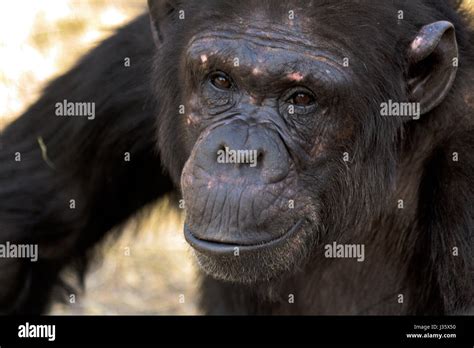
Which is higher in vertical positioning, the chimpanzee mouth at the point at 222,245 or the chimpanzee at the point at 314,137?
the chimpanzee at the point at 314,137

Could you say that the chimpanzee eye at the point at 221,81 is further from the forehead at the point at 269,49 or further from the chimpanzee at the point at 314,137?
the forehead at the point at 269,49

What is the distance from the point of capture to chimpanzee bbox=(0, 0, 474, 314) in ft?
20.2

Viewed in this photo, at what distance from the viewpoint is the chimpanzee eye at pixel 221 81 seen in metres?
6.41

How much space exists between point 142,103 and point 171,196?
824 millimetres

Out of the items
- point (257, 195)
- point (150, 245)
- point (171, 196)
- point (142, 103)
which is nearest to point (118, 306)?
point (150, 245)

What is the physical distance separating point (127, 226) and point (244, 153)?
2.63 m

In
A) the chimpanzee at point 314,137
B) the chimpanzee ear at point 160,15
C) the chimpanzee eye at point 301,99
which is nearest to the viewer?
the chimpanzee at point 314,137

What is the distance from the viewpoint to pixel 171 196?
8203 mm

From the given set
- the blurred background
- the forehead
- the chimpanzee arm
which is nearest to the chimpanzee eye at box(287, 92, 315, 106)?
the forehead

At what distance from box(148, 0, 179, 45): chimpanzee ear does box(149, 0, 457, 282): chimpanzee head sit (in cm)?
29

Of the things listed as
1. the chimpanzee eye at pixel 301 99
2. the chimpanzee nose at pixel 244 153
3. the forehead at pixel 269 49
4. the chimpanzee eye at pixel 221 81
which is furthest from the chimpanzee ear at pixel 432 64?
the chimpanzee eye at pixel 221 81

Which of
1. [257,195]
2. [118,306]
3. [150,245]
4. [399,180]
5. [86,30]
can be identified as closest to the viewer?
[257,195]

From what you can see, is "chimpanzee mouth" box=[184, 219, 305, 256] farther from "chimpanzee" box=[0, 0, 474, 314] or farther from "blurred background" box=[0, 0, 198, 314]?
"blurred background" box=[0, 0, 198, 314]

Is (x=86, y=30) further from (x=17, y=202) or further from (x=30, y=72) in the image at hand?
(x=17, y=202)
